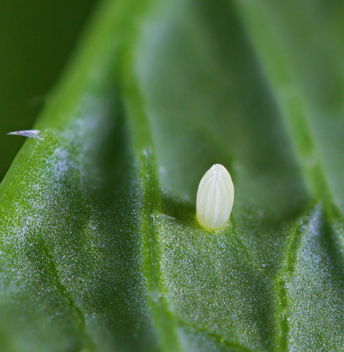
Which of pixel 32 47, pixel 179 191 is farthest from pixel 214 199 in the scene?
pixel 32 47

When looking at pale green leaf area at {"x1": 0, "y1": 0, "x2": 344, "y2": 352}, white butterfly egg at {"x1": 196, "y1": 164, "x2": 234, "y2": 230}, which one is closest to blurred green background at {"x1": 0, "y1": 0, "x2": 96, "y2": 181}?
pale green leaf area at {"x1": 0, "y1": 0, "x2": 344, "y2": 352}

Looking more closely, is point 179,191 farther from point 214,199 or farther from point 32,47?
point 32,47

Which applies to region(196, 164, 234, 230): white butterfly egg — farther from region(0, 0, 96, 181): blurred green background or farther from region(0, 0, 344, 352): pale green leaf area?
region(0, 0, 96, 181): blurred green background

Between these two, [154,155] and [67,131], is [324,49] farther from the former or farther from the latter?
[67,131]

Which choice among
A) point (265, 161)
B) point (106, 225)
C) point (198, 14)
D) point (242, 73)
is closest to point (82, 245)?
point (106, 225)

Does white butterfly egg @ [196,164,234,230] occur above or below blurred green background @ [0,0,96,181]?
below
